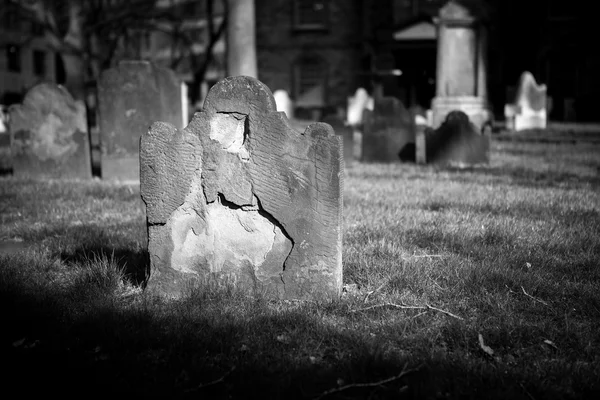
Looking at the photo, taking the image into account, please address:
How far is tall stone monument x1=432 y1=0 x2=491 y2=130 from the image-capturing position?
15125 mm

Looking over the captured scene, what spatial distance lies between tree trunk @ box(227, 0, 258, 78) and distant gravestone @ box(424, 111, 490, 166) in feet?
15.5

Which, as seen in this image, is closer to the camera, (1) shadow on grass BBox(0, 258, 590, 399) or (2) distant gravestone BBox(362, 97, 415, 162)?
(1) shadow on grass BBox(0, 258, 590, 399)

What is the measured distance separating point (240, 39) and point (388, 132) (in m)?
4.24

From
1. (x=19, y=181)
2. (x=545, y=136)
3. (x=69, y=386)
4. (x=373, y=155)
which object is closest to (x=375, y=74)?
(x=545, y=136)

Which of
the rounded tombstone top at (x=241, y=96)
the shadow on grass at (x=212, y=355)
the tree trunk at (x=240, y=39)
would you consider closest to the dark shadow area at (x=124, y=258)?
the shadow on grass at (x=212, y=355)

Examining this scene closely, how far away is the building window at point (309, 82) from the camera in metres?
31.8

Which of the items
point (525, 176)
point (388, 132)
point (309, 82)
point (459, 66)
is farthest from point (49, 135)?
point (309, 82)

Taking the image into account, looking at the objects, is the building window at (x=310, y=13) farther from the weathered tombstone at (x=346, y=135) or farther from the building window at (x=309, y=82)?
the weathered tombstone at (x=346, y=135)

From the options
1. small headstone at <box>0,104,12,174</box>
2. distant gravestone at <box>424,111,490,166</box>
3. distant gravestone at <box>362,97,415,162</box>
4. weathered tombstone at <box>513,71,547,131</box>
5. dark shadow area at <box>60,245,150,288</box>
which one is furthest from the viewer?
weathered tombstone at <box>513,71,547,131</box>

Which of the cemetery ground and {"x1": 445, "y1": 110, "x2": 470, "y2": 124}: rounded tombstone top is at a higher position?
{"x1": 445, "y1": 110, "x2": 470, "y2": 124}: rounded tombstone top

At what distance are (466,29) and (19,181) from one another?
1037 cm

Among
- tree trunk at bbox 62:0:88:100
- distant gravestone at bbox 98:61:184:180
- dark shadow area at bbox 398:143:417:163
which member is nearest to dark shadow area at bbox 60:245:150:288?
distant gravestone at bbox 98:61:184:180

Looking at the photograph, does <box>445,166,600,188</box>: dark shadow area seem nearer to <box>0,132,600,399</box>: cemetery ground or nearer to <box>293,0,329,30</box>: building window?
<box>0,132,600,399</box>: cemetery ground

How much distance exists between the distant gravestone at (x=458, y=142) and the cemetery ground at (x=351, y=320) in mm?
4979
